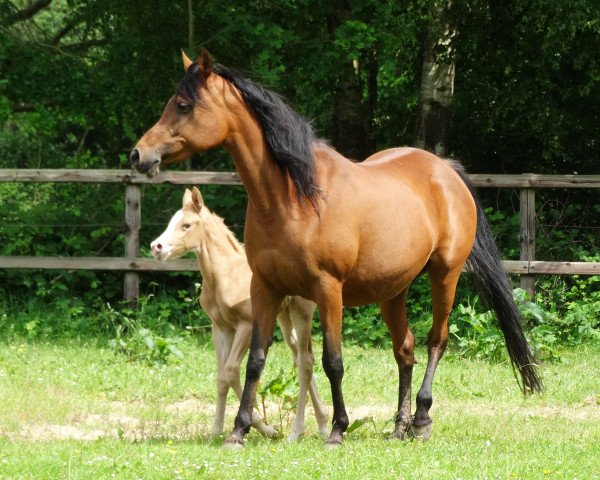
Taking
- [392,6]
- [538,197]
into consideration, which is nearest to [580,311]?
[538,197]

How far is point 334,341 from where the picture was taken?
236 inches

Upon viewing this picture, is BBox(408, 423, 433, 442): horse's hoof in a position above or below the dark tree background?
below

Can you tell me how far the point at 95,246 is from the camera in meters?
12.4

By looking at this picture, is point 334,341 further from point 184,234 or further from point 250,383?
point 184,234

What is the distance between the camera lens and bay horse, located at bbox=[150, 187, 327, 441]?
679cm

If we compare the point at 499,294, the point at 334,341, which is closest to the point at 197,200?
the point at 334,341

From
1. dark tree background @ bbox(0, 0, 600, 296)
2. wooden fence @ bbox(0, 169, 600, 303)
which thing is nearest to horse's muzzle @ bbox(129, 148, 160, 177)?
wooden fence @ bbox(0, 169, 600, 303)

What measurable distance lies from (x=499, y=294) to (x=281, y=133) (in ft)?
7.63

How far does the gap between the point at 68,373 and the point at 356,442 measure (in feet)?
11.7

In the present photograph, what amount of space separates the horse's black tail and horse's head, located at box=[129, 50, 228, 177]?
2349mm

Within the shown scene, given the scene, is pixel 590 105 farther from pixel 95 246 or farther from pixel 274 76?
pixel 95 246

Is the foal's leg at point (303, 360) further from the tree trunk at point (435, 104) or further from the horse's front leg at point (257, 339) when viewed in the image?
the tree trunk at point (435, 104)

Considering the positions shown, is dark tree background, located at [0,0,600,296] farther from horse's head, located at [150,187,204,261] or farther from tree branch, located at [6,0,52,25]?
horse's head, located at [150,187,204,261]

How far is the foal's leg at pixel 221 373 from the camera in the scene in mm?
6805
